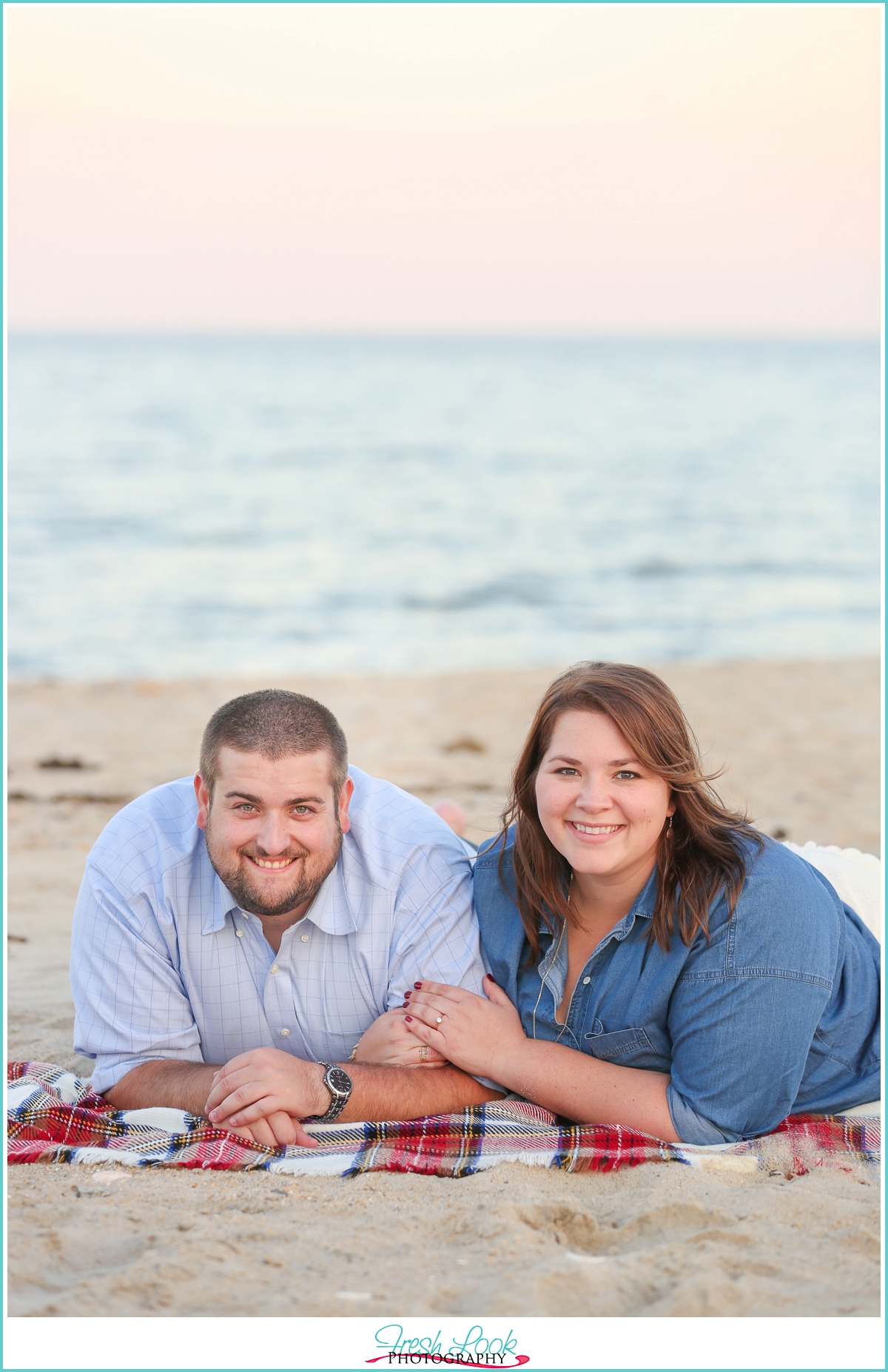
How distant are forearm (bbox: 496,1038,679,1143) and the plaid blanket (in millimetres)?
48

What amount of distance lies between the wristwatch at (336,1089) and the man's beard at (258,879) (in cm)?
43

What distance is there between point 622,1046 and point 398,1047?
585 millimetres

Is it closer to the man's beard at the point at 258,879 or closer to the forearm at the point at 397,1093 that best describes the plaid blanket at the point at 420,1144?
the forearm at the point at 397,1093

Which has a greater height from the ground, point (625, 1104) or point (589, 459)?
point (589, 459)

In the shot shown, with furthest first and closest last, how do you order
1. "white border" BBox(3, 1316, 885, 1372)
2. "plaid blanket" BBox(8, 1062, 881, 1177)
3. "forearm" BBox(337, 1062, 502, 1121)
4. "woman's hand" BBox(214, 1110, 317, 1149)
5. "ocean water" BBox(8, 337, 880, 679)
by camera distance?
"ocean water" BBox(8, 337, 880, 679) → "forearm" BBox(337, 1062, 502, 1121) → "woman's hand" BBox(214, 1110, 317, 1149) → "plaid blanket" BBox(8, 1062, 881, 1177) → "white border" BBox(3, 1316, 885, 1372)

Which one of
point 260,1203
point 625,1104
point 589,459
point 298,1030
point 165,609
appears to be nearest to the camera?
point 260,1203

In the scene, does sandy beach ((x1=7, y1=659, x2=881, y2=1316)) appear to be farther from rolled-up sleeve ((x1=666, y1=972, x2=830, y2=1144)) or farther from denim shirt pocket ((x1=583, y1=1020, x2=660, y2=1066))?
denim shirt pocket ((x1=583, y1=1020, x2=660, y2=1066))

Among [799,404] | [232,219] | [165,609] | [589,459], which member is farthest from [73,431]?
[799,404]

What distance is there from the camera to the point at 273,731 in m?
3.04

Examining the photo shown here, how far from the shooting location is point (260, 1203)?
2.63 m

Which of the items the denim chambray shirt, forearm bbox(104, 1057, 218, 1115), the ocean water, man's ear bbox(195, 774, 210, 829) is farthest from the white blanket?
the ocean water

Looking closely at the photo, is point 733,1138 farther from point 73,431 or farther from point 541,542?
point 73,431

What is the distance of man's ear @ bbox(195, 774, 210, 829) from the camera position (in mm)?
3148

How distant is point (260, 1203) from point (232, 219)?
102 feet
